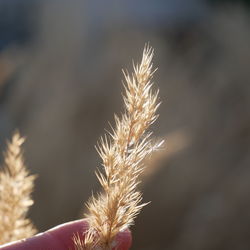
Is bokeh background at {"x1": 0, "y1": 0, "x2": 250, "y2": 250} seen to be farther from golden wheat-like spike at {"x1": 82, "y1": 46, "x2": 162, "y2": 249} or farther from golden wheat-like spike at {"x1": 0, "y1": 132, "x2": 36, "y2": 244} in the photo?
golden wheat-like spike at {"x1": 82, "y1": 46, "x2": 162, "y2": 249}

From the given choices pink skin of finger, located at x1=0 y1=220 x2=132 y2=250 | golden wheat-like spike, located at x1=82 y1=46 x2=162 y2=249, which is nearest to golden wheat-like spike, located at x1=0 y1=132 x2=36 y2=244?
pink skin of finger, located at x1=0 y1=220 x2=132 y2=250

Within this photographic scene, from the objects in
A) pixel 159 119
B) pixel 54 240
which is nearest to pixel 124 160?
pixel 54 240

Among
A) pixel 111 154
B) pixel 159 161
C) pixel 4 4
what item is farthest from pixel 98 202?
pixel 4 4

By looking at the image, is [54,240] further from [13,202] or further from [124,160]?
[124,160]

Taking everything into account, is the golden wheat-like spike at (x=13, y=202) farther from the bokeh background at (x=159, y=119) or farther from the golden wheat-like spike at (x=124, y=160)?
the bokeh background at (x=159, y=119)

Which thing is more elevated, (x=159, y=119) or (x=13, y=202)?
(x=159, y=119)

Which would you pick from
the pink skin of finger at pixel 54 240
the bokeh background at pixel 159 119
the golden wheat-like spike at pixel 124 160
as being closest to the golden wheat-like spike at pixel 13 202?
the pink skin of finger at pixel 54 240

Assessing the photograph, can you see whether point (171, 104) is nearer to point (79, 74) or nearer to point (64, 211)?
point (79, 74)

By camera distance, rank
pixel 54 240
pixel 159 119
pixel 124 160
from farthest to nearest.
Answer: pixel 159 119, pixel 54 240, pixel 124 160
